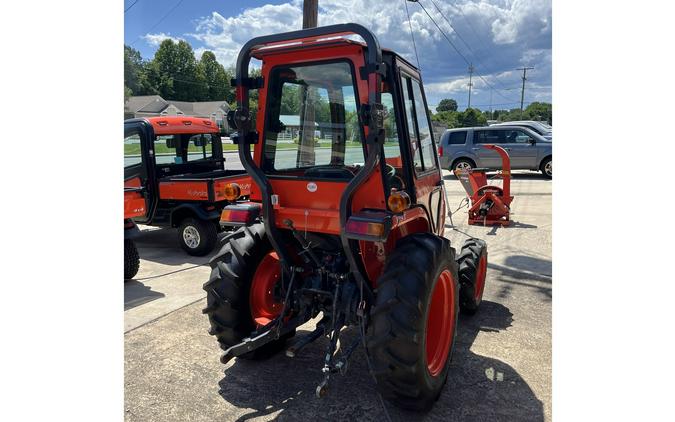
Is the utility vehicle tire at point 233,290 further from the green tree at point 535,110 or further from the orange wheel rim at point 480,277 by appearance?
the green tree at point 535,110

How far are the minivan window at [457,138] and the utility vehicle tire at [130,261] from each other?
1245cm

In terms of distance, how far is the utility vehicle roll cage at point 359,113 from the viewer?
2533 millimetres

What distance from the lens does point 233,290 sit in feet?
10.8

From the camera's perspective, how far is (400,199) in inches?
106

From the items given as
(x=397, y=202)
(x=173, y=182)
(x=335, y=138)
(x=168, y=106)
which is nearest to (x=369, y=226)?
(x=397, y=202)

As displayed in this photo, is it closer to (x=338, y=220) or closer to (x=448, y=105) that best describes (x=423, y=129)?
(x=338, y=220)

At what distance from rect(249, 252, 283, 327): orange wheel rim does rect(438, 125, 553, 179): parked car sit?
12.7m

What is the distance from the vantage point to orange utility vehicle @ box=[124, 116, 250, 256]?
704cm

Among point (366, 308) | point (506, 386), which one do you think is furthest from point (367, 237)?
point (506, 386)

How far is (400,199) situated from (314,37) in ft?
3.54

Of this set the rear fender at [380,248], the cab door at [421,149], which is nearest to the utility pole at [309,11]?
the cab door at [421,149]

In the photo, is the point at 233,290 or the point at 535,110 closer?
the point at 233,290

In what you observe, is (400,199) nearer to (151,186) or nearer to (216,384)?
(216,384)

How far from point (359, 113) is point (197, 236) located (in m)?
5.09
